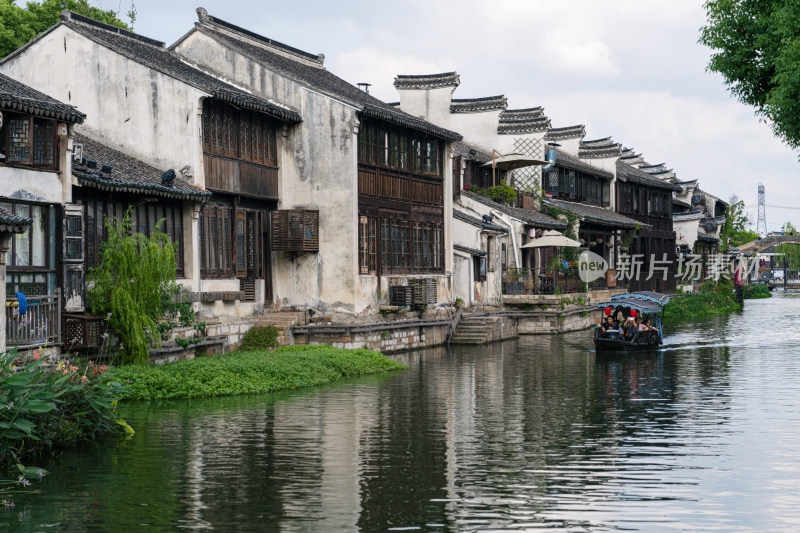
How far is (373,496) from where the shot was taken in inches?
454

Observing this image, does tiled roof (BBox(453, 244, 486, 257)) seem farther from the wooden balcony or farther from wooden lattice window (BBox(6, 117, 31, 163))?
wooden lattice window (BBox(6, 117, 31, 163))

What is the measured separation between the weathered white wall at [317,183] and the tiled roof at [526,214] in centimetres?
1248

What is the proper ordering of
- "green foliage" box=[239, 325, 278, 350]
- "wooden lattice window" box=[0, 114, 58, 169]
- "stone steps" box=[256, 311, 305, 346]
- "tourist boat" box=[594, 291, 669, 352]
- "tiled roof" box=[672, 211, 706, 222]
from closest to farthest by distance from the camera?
"wooden lattice window" box=[0, 114, 58, 169] → "green foliage" box=[239, 325, 278, 350] → "stone steps" box=[256, 311, 305, 346] → "tourist boat" box=[594, 291, 669, 352] → "tiled roof" box=[672, 211, 706, 222]

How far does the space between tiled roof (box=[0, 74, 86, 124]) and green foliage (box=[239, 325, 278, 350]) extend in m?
9.64

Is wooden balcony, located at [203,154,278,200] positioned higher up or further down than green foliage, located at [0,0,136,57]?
further down

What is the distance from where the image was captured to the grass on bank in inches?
786

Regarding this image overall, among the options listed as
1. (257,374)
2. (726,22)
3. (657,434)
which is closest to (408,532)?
(657,434)

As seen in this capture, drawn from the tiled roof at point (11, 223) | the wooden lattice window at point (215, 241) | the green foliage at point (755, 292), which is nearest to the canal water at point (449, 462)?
the tiled roof at point (11, 223)

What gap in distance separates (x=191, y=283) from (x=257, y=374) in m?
4.29

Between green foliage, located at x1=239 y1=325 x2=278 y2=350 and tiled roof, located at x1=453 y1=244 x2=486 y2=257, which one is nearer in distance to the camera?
green foliage, located at x1=239 y1=325 x2=278 y2=350

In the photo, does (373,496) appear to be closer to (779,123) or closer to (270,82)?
(779,123)

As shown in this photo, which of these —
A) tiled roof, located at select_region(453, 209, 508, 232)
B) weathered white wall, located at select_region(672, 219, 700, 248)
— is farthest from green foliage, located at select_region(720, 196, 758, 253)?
tiled roof, located at select_region(453, 209, 508, 232)

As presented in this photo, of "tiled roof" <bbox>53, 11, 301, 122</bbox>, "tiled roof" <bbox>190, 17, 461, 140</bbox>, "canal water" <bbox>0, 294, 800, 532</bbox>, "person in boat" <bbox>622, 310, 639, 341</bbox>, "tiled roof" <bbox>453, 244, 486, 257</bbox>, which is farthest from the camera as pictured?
"tiled roof" <bbox>453, 244, 486, 257</bbox>

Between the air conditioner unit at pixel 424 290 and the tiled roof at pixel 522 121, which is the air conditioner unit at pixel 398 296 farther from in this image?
the tiled roof at pixel 522 121
